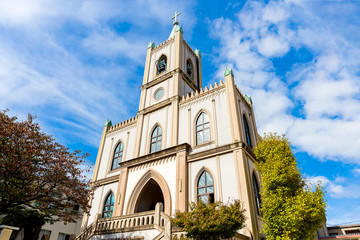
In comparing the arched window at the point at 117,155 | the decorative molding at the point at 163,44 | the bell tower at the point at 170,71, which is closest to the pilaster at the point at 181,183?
the bell tower at the point at 170,71

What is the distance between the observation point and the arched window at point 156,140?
19.9 meters

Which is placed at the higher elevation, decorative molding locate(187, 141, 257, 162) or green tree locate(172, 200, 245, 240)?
decorative molding locate(187, 141, 257, 162)

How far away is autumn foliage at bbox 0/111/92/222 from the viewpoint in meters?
10.7

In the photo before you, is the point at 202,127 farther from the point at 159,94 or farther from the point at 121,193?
the point at 121,193

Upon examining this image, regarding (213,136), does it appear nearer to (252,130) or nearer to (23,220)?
(252,130)

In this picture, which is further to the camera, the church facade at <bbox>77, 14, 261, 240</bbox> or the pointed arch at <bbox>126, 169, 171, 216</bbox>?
the pointed arch at <bbox>126, 169, 171, 216</bbox>

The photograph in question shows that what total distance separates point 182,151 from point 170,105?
18.2 ft

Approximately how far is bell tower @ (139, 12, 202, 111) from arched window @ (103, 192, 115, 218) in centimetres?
870

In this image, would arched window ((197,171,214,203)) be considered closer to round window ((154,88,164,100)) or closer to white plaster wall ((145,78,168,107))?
white plaster wall ((145,78,168,107))

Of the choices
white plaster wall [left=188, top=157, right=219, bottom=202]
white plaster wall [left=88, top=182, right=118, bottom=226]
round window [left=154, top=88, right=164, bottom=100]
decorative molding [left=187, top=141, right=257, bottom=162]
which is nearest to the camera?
white plaster wall [left=188, top=157, right=219, bottom=202]

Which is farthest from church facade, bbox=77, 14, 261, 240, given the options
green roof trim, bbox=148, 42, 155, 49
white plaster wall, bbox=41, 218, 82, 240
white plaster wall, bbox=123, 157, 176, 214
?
white plaster wall, bbox=41, 218, 82, 240

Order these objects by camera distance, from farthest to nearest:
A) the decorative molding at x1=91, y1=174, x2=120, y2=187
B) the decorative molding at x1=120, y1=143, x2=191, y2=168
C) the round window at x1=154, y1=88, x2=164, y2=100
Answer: the round window at x1=154, y1=88, x2=164, y2=100 < the decorative molding at x1=91, y1=174, x2=120, y2=187 < the decorative molding at x1=120, y1=143, x2=191, y2=168

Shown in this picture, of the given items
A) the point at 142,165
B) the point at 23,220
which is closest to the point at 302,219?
the point at 142,165

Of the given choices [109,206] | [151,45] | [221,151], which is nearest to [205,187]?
[221,151]
